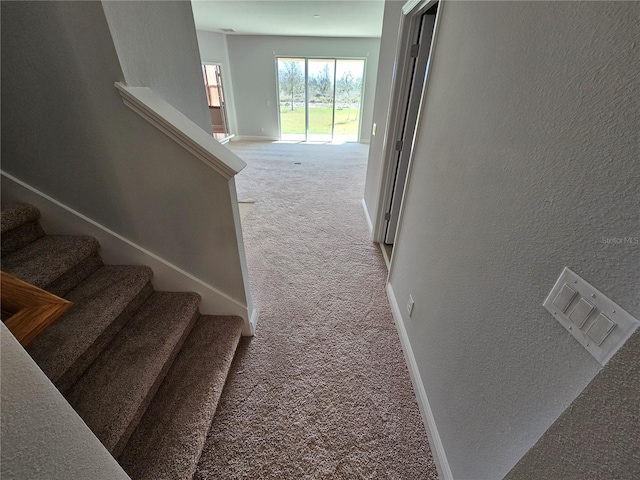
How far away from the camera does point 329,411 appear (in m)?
1.35

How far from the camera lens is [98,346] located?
119 centimetres

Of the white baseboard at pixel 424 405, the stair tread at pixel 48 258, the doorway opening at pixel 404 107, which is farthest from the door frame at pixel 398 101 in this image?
the stair tread at pixel 48 258

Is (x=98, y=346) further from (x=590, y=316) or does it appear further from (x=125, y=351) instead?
(x=590, y=316)

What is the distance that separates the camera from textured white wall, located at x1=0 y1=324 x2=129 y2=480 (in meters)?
0.41

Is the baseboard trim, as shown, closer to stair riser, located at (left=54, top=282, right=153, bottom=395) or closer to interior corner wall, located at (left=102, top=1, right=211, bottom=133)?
stair riser, located at (left=54, top=282, right=153, bottom=395)

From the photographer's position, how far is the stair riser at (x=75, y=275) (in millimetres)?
1259

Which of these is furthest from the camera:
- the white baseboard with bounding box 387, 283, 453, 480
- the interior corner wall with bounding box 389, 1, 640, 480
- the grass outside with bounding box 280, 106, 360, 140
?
the grass outside with bounding box 280, 106, 360, 140

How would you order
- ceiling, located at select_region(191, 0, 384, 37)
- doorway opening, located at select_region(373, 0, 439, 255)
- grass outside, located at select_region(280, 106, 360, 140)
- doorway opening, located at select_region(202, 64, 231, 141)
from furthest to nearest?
1. grass outside, located at select_region(280, 106, 360, 140)
2. doorway opening, located at select_region(202, 64, 231, 141)
3. ceiling, located at select_region(191, 0, 384, 37)
4. doorway opening, located at select_region(373, 0, 439, 255)

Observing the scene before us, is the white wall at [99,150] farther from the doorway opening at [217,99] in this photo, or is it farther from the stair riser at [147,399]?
the doorway opening at [217,99]

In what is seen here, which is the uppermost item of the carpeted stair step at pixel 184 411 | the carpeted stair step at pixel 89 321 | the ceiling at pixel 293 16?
the ceiling at pixel 293 16

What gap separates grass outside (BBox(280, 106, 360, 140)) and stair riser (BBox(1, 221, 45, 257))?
7074 millimetres

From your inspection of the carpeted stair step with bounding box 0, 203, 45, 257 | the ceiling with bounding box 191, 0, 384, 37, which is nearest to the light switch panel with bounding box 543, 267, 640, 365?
the carpeted stair step with bounding box 0, 203, 45, 257

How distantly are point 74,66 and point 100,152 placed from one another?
0.34 metres

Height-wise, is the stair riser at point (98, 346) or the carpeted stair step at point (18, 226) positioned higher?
the carpeted stair step at point (18, 226)
